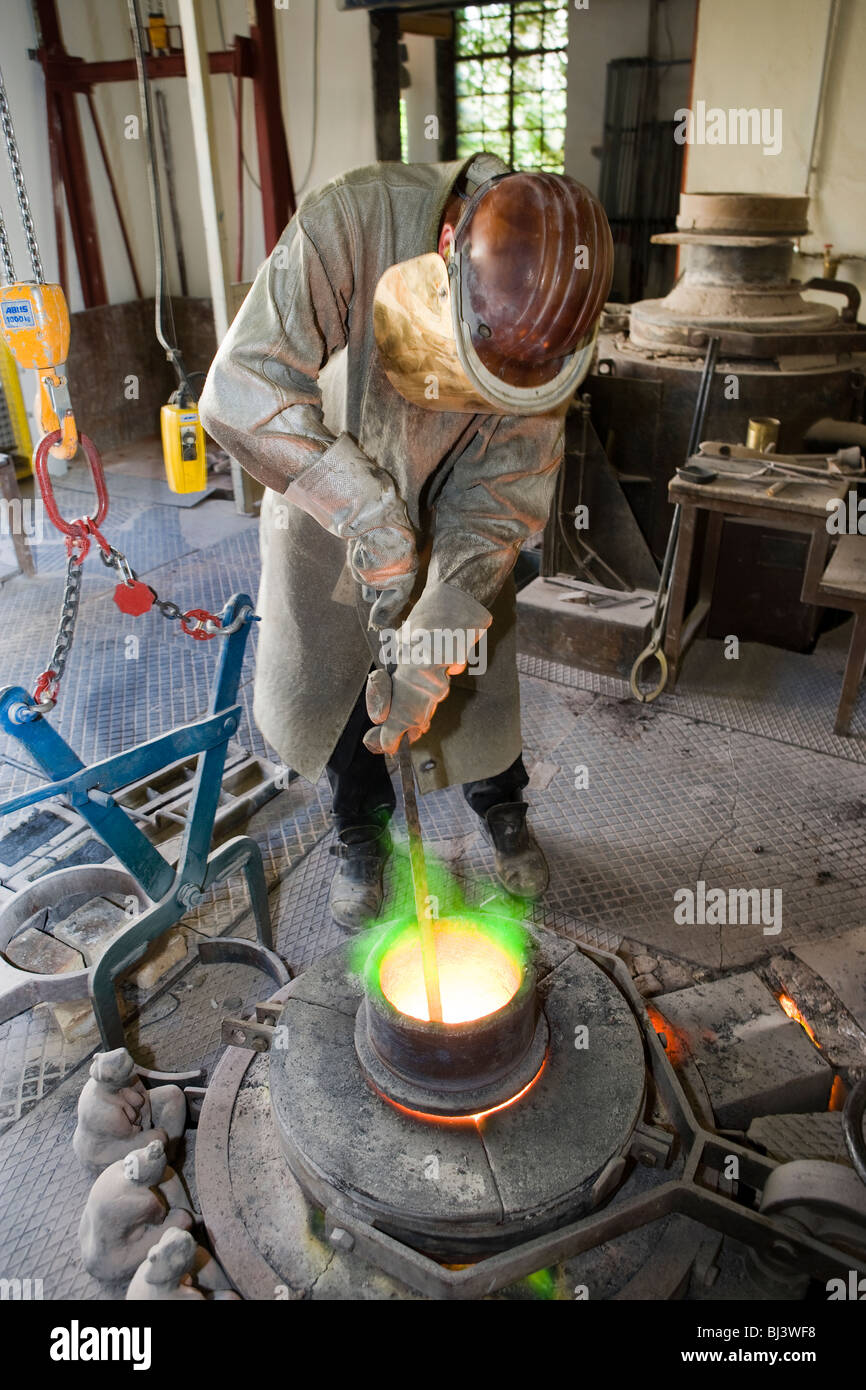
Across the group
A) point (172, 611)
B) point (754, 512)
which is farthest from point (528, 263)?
point (754, 512)

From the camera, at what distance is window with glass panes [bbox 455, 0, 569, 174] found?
10.2 m

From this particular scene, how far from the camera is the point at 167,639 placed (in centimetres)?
441

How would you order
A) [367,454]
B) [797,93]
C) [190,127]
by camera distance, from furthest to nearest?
[190,127] < [797,93] < [367,454]

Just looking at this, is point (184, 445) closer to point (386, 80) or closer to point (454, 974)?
point (454, 974)

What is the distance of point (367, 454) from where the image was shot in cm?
191

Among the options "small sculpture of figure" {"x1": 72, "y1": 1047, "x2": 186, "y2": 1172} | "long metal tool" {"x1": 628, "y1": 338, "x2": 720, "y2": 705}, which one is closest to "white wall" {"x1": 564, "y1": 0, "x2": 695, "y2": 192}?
"long metal tool" {"x1": 628, "y1": 338, "x2": 720, "y2": 705}

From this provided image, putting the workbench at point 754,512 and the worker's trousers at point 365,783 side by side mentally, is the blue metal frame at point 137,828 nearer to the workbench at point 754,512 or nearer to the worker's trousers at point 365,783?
the worker's trousers at point 365,783

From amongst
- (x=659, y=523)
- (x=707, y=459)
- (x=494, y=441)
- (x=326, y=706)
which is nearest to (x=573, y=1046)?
(x=326, y=706)

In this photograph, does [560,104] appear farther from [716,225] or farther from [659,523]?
[659,523]

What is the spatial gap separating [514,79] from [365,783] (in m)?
10.3

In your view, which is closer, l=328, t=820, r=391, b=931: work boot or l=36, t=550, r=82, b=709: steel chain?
l=36, t=550, r=82, b=709: steel chain

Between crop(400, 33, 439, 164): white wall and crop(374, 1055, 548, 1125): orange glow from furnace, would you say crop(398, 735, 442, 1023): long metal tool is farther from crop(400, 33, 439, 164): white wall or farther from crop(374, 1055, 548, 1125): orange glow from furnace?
crop(400, 33, 439, 164): white wall

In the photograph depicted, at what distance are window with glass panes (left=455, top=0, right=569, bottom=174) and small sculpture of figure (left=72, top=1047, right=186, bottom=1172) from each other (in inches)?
422
